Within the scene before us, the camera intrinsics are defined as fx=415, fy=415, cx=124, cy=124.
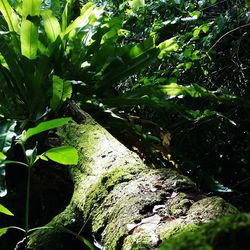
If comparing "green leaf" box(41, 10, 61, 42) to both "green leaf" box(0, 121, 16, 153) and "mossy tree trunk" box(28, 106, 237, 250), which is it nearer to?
"green leaf" box(0, 121, 16, 153)

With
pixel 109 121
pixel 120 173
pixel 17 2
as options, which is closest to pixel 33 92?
pixel 109 121

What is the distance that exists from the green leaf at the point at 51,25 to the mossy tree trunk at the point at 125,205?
98 cm

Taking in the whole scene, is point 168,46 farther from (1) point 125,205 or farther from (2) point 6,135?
(1) point 125,205

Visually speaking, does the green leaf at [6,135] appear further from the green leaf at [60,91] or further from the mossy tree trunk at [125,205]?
the mossy tree trunk at [125,205]

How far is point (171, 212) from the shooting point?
0.82 metres

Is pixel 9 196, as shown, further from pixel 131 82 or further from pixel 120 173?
pixel 131 82

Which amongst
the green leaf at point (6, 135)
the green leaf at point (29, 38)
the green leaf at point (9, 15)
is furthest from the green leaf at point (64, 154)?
the green leaf at point (9, 15)

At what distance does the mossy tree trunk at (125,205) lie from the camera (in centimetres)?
77

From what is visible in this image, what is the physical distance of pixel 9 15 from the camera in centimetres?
236

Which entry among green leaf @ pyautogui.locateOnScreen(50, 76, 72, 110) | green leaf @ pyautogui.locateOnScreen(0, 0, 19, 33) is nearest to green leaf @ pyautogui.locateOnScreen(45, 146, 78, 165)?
green leaf @ pyautogui.locateOnScreen(50, 76, 72, 110)

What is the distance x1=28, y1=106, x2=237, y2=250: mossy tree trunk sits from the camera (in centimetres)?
77

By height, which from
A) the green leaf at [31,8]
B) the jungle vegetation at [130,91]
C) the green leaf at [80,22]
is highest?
the green leaf at [31,8]

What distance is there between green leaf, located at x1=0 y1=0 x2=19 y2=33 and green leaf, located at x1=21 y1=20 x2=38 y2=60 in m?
0.38

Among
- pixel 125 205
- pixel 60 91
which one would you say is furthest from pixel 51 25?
pixel 125 205
